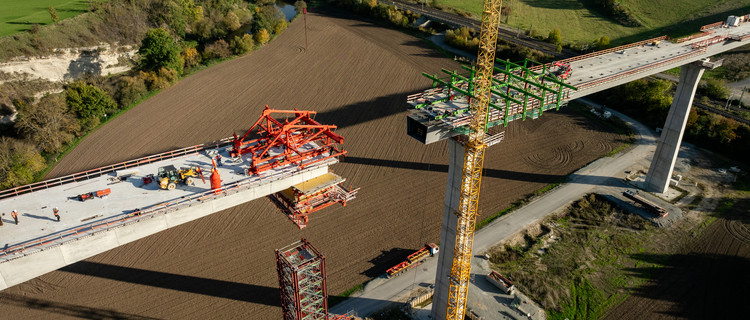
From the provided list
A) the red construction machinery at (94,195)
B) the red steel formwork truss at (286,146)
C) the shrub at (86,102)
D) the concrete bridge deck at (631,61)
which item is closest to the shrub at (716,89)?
the concrete bridge deck at (631,61)

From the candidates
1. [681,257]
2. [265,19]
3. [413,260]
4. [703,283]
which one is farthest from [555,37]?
[413,260]

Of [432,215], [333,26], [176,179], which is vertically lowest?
[432,215]

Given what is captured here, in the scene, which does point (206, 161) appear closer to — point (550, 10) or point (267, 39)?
point (267, 39)

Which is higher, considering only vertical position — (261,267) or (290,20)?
(290,20)

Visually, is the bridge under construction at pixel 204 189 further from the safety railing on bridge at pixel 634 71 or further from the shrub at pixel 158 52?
the shrub at pixel 158 52

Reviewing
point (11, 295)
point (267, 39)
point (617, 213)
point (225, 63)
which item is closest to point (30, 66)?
point (225, 63)

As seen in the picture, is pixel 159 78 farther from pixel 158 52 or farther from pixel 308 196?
pixel 308 196

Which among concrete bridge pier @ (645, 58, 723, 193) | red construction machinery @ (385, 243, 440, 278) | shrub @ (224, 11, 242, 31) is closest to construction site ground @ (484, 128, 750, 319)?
concrete bridge pier @ (645, 58, 723, 193)
